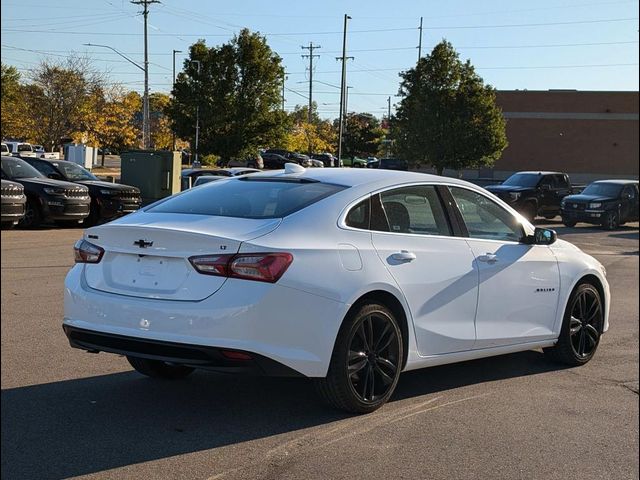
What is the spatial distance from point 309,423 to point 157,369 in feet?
4.50

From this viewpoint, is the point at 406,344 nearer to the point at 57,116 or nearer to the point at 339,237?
the point at 339,237

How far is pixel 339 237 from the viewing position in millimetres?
4676

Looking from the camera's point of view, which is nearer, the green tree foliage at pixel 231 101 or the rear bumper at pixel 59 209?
the rear bumper at pixel 59 209

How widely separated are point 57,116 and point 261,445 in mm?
28450

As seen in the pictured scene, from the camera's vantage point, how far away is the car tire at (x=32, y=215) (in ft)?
53.6

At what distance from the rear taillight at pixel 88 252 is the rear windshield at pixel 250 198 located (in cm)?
48

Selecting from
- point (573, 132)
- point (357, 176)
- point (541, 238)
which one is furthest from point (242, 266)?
point (541, 238)

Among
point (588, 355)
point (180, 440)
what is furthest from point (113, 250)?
point (588, 355)

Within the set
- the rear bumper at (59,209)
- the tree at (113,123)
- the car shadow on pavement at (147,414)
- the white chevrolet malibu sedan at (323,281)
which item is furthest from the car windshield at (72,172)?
the tree at (113,123)

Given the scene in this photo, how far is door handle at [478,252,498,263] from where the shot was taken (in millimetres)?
5448

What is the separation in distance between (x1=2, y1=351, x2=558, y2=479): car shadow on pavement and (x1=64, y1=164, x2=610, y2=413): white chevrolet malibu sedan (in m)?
0.30

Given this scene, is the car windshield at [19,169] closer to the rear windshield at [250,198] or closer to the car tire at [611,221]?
the rear windshield at [250,198]

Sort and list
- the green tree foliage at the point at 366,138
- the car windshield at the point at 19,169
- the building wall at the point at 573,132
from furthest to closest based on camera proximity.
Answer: the green tree foliage at the point at 366,138 → the car windshield at the point at 19,169 → the building wall at the point at 573,132

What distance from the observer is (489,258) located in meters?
5.50
